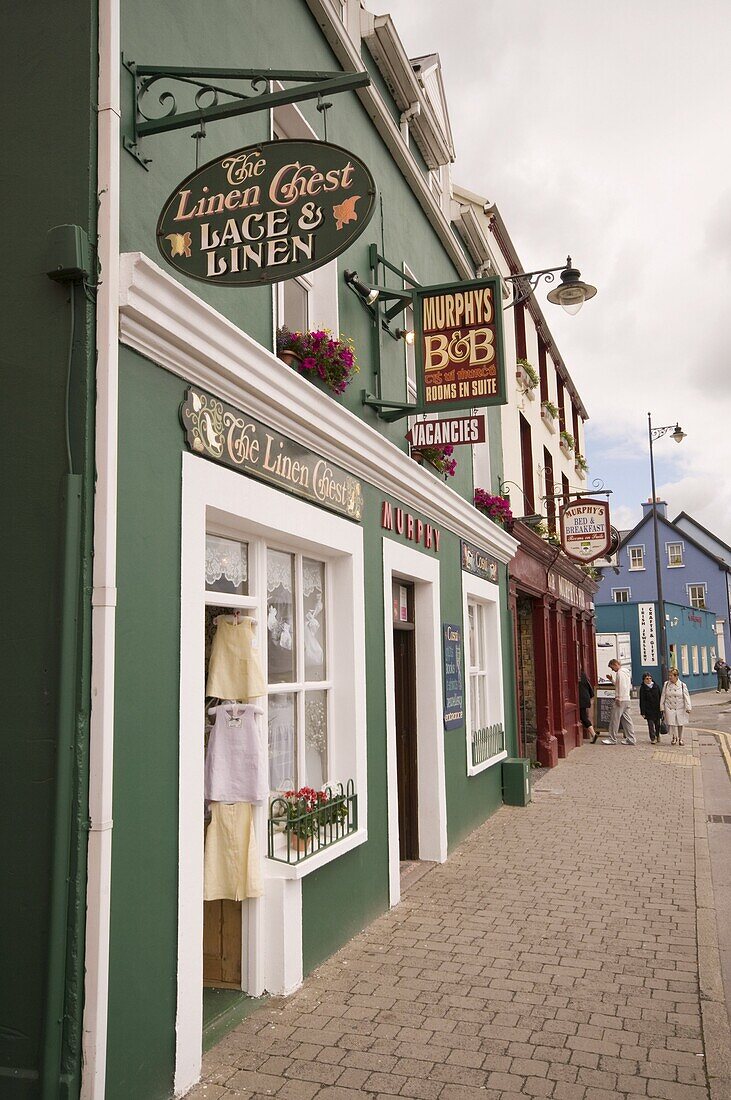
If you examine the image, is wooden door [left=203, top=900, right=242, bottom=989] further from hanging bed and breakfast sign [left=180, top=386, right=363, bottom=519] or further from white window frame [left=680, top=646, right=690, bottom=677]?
white window frame [left=680, top=646, right=690, bottom=677]

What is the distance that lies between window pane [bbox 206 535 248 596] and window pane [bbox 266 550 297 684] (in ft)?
1.14

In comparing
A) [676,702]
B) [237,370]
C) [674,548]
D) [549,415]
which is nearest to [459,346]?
[237,370]

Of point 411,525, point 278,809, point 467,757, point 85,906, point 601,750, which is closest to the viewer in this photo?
point 85,906

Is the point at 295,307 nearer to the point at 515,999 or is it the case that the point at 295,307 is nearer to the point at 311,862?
the point at 311,862

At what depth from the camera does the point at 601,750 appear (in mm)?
18359

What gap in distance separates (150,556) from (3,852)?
1.39 meters

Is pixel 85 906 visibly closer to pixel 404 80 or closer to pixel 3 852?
pixel 3 852

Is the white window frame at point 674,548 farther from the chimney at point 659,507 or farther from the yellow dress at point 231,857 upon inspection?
the yellow dress at point 231,857

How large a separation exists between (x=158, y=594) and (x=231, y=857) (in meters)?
1.73

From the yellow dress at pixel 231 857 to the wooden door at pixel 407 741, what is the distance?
3.83 meters

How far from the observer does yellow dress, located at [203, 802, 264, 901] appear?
4773mm

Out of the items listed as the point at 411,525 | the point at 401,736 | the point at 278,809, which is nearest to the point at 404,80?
the point at 411,525

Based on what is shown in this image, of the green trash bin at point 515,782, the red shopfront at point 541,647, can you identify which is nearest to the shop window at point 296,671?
the green trash bin at point 515,782

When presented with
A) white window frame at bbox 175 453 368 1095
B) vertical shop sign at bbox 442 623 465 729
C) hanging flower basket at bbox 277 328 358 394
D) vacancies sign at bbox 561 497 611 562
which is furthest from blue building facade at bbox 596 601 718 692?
hanging flower basket at bbox 277 328 358 394
